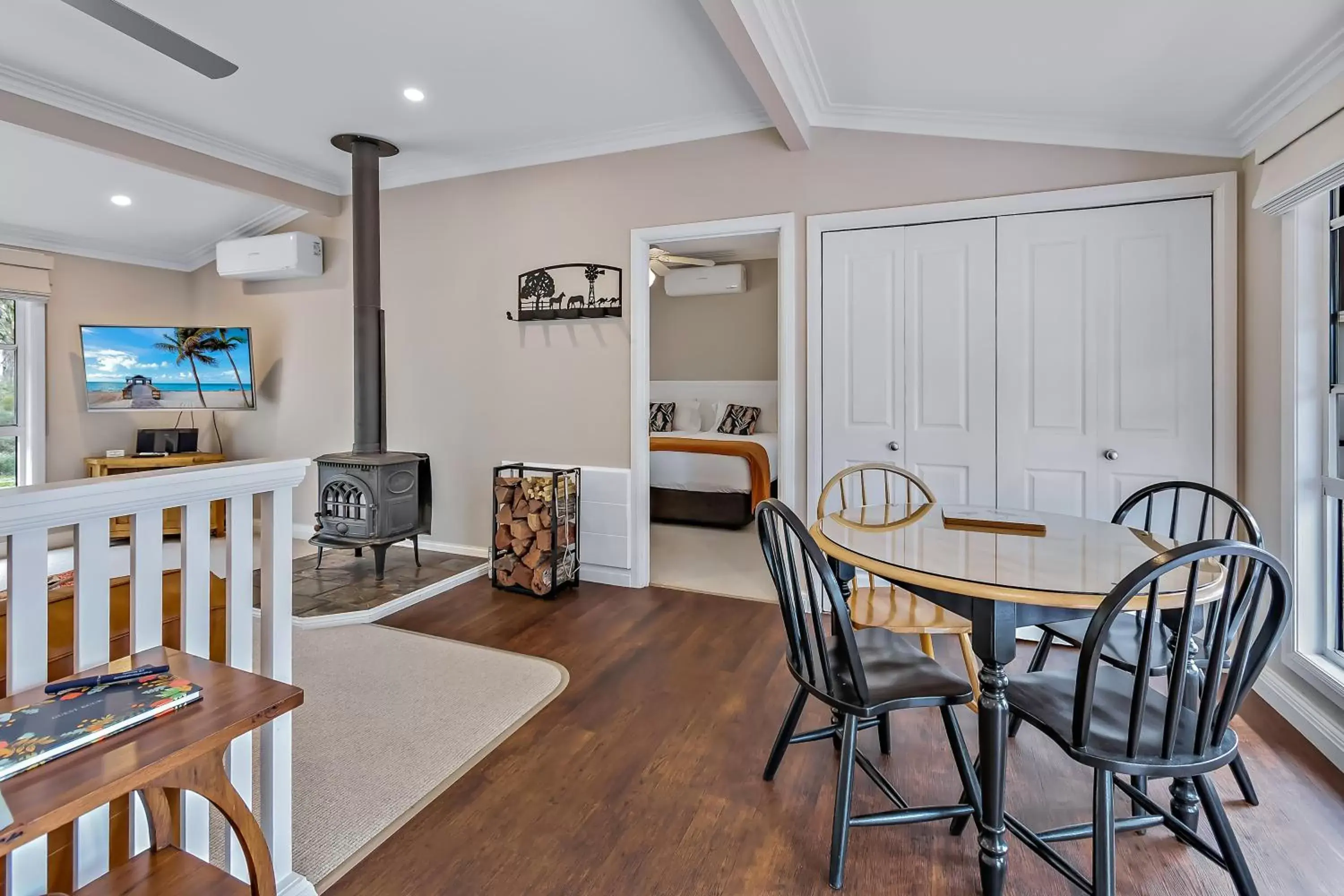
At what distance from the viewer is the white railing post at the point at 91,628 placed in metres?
1.17

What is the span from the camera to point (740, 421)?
6.91 m

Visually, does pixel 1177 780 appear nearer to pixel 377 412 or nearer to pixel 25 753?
pixel 25 753

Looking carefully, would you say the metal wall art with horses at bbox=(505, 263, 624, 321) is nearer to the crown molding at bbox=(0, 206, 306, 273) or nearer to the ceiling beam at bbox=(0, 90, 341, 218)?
the ceiling beam at bbox=(0, 90, 341, 218)

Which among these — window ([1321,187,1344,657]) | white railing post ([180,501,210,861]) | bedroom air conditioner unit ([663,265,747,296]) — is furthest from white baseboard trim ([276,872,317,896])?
bedroom air conditioner unit ([663,265,747,296])

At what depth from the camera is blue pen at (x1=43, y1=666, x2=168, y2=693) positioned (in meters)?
1.07

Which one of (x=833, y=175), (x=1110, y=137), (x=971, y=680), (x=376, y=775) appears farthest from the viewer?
(x=833, y=175)

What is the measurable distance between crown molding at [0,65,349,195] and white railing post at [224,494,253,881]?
10.8 ft

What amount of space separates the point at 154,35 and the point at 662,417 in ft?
17.8

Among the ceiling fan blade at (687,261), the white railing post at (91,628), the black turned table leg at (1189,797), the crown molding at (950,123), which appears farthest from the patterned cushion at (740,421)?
the white railing post at (91,628)

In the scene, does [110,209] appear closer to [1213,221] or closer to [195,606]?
[195,606]

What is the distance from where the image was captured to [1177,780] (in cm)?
178

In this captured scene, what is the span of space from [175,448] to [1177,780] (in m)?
6.54

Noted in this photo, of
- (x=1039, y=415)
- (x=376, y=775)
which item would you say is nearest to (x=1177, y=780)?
(x=1039, y=415)

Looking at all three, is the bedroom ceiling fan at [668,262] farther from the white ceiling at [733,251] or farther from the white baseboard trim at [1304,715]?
the white baseboard trim at [1304,715]
